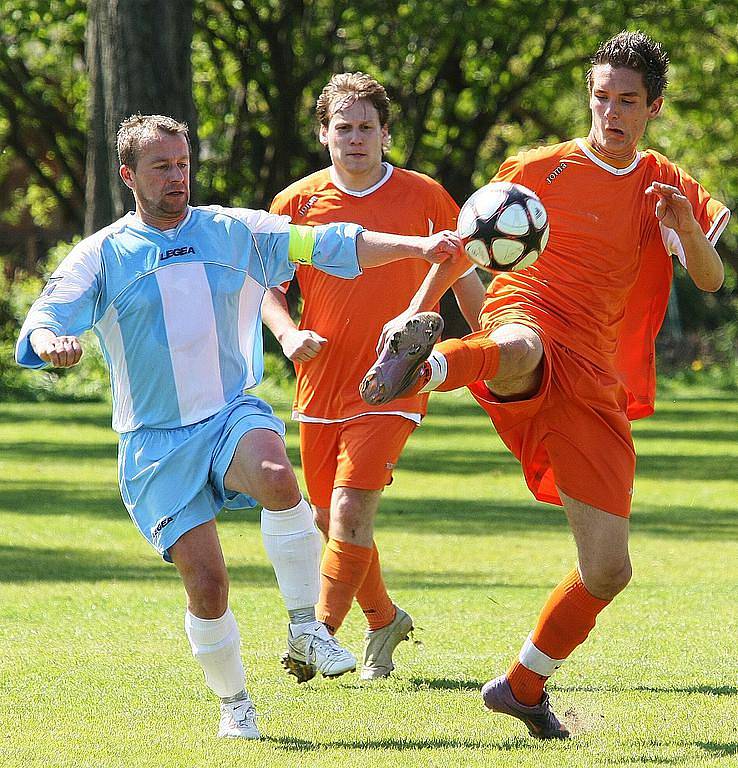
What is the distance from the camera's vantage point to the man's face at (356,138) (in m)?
6.84

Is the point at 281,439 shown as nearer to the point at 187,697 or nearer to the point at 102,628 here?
the point at 187,697

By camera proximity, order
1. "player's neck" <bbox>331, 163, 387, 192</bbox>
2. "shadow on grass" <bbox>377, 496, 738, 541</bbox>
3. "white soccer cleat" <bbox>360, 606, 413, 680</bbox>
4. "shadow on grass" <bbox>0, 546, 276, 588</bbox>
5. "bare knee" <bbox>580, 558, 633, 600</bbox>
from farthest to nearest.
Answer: "shadow on grass" <bbox>377, 496, 738, 541</bbox> → "shadow on grass" <bbox>0, 546, 276, 588</bbox> → "white soccer cleat" <bbox>360, 606, 413, 680</bbox> → "player's neck" <bbox>331, 163, 387, 192</bbox> → "bare knee" <bbox>580, 558, 633, 600</bbox>

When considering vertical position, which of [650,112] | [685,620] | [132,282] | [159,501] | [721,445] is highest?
[650,112]

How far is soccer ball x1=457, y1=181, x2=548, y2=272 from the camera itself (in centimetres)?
555

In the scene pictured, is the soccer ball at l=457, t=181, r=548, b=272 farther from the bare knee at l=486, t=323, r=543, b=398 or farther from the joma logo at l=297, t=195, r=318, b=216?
the joma logo at l=297, t=195, r=318, b=216

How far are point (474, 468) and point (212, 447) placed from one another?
1135 cm

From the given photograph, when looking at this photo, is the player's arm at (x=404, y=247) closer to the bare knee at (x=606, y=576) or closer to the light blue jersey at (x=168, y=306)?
the light blue jersey at (x=168, y=306)

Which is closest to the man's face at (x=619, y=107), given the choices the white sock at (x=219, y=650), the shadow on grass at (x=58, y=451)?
the white sock at (x=219, y=650)

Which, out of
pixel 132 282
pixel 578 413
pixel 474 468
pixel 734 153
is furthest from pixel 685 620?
pixel 734 153

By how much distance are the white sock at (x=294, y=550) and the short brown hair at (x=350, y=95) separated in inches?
84.3

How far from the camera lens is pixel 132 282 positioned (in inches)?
219

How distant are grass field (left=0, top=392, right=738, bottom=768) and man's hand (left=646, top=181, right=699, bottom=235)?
78.0 inches

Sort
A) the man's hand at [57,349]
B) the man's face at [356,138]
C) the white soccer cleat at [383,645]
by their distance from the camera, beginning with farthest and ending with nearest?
the white soccer cleat at [383,645] → the man's face at [356,138] → the man's hand at [57,349]

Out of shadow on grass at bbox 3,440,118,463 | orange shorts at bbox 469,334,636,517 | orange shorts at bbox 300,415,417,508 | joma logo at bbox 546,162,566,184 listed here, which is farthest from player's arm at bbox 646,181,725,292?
shadow on grass at bbox 3,440,118,463
